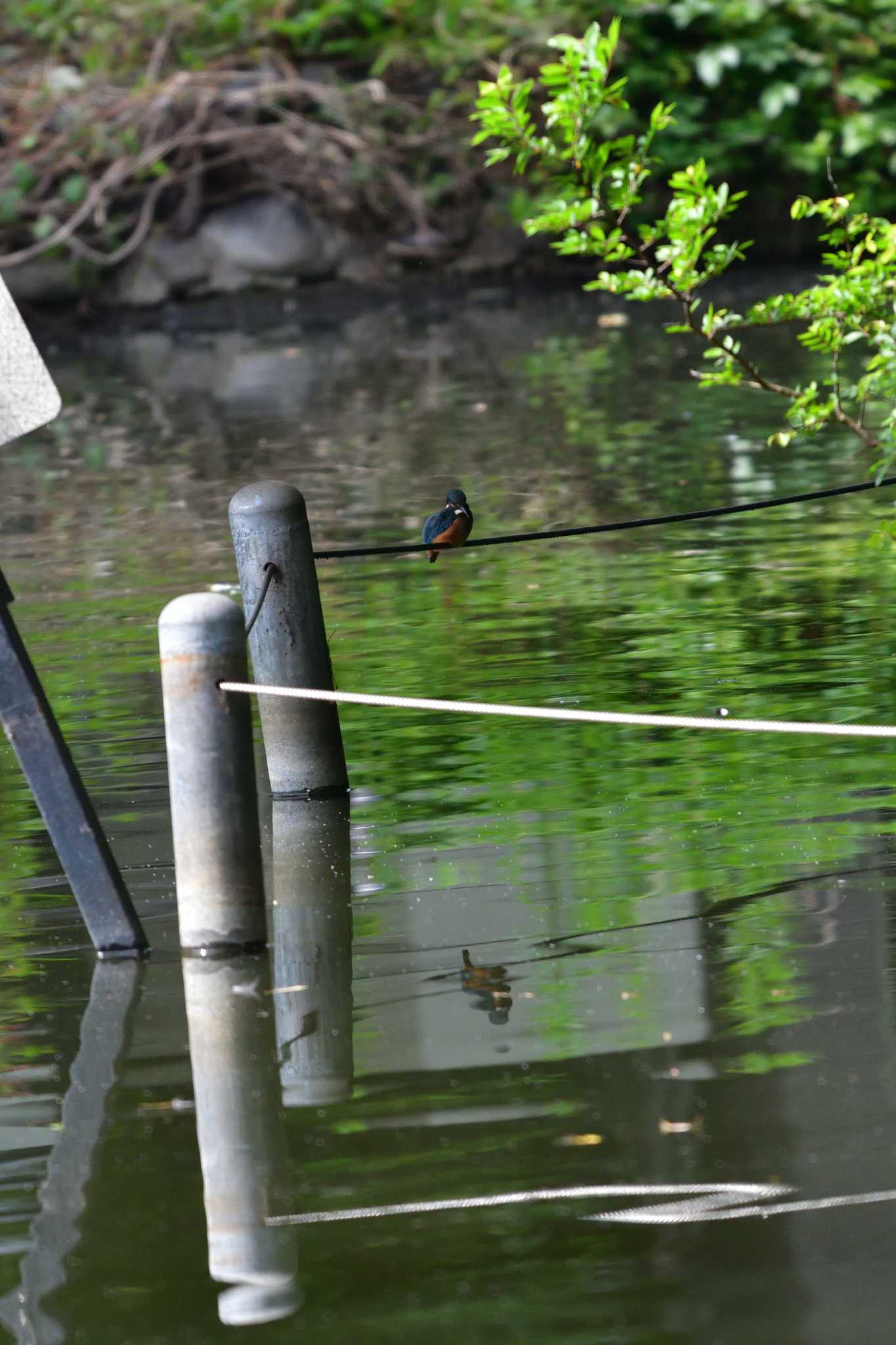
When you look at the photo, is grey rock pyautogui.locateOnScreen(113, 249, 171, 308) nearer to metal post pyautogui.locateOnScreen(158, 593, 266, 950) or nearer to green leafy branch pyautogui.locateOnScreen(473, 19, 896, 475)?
green leafy branch pyautogui.locateOnScreen(473, 19, 896, 475)

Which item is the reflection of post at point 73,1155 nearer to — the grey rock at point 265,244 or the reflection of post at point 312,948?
the reflection of post at point 312,948

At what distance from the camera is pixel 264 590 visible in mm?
6059

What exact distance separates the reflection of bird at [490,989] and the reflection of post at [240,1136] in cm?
44

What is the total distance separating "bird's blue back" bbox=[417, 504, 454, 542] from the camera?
251 inches

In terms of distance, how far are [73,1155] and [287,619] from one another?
8.07 ft

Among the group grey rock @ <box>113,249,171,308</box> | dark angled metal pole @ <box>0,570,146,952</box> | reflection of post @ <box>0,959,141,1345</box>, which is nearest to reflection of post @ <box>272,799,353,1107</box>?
reflection of post @ <box>0,959,141,1345</box>

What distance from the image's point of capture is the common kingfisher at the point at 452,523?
634cm

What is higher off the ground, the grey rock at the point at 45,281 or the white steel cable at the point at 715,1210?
the white steel cable at the point at 715,1210

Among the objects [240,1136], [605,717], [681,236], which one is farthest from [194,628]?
[681,236]

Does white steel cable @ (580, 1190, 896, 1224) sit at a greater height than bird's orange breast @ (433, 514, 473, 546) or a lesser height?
greater

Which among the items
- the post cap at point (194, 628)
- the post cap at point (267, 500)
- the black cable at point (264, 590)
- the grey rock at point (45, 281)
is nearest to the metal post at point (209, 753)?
the post cap at point (194, 628)

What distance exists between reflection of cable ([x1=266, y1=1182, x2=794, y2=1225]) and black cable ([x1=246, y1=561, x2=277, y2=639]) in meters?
2.55

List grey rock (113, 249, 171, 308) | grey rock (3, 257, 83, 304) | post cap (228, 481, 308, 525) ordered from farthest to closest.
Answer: grey rock (113, 249, 171, 308)
grey rock (3, 257, 83, 304)
post cap (228, 481, 308, 525)

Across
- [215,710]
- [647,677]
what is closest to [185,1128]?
[215,710]
